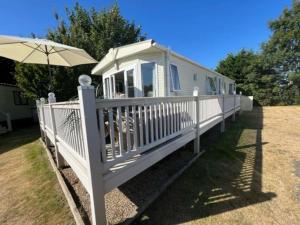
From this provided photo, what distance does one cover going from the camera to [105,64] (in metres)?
8.28

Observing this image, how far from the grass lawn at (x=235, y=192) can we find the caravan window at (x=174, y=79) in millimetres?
2878

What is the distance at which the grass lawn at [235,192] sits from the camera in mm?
2418

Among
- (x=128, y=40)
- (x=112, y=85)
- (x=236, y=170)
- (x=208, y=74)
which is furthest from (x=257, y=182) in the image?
(x=128, y=40)

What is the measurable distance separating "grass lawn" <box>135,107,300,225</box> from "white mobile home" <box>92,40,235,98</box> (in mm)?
3013

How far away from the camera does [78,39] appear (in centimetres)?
1159

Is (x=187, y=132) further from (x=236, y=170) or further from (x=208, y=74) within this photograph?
(x=208, y=74)

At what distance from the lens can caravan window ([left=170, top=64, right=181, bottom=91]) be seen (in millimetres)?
6589

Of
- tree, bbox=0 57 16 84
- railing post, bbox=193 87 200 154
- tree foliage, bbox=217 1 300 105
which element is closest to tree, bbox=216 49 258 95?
tree foliage, bbox=217 1 300 105

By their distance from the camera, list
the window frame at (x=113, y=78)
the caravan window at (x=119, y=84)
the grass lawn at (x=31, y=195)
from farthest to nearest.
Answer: the caravan window at (x=119, y=84)
the window frame at (x=113, y=78)
the grass lawn at (x=31, y=195)

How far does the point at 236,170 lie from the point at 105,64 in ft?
23.3

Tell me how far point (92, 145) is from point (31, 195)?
256 centimetres

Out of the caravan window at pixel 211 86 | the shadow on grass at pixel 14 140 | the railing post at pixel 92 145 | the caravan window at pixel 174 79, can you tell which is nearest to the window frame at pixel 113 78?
the caravan window at pixel 174 79

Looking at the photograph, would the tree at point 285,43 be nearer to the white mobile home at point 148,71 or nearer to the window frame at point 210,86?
the window frame at point 210,86

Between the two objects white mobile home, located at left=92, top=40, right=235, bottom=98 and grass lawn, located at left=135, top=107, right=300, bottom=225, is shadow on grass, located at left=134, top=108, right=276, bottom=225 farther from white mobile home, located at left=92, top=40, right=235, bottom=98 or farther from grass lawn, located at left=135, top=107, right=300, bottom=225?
white mobile home, located at left=92, top=40, right=235, bottom=98
